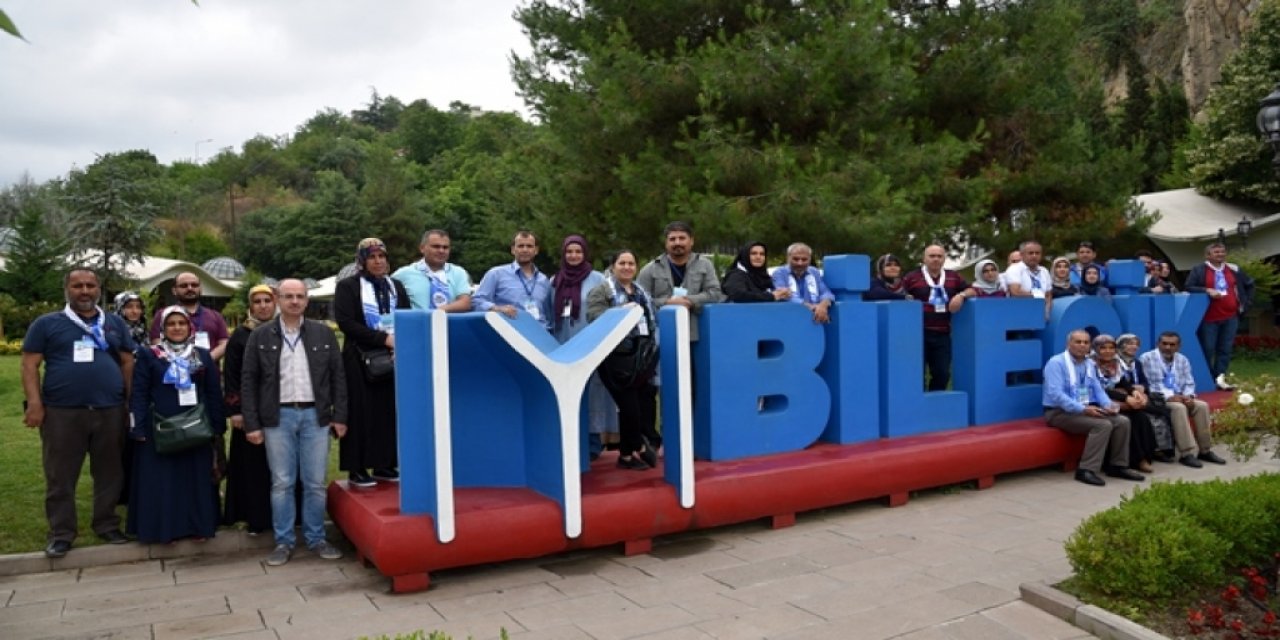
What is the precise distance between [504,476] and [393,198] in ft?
162

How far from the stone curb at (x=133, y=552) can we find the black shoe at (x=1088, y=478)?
596cm

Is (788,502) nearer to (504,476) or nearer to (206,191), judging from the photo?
(504,476)

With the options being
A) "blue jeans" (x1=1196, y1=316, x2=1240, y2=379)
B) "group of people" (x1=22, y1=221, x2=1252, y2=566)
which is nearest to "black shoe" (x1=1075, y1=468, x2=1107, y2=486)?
"group of people" (x1=22, y1=221, x2=1252, y2=566)

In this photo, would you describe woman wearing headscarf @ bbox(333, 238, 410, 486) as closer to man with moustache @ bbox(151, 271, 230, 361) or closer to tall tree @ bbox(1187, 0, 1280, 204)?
man with moustache @ bbox(151, 271, 230, 361)

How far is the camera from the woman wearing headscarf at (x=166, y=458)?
224 inches

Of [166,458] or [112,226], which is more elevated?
[112,226]

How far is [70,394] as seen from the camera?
5.57 metres

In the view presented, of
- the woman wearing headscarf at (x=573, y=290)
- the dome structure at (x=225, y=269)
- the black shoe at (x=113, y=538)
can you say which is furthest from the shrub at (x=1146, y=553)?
the dome structure at (x=225, y=269)

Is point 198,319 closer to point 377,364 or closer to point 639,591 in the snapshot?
point 377,364

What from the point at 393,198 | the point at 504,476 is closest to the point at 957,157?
the point at 504,476

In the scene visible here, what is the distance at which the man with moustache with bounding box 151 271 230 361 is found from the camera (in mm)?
6113

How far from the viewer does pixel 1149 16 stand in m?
39.3

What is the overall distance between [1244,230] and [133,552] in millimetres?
20459

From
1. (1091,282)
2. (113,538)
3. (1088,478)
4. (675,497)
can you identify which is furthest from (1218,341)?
(113,538)
